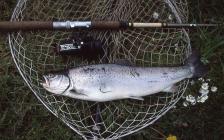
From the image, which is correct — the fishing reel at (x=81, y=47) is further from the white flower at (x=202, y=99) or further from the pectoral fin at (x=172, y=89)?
the white flower at (x=202, y=99)

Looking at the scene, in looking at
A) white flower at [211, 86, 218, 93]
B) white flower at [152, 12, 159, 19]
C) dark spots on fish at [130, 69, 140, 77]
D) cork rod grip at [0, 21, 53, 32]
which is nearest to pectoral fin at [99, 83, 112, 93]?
dark spots on fish at [130, 69, 140, 77]

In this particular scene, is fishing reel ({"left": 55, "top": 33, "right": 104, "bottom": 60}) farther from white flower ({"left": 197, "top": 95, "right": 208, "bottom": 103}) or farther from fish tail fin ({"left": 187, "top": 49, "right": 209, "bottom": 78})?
white flower ({"left": 197, "top": 95, "right": 208, "bottom": 103})

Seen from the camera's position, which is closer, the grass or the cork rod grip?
the cork rod grip

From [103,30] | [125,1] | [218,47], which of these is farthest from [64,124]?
[218,47]

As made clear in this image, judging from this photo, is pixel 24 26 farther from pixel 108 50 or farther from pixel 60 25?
pixel 108 50

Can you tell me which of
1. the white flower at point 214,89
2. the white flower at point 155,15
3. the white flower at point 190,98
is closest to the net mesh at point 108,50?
the white flower at point 155,15

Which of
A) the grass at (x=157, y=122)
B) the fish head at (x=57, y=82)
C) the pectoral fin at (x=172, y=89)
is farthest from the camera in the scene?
the grass at (x=157, y=122)
